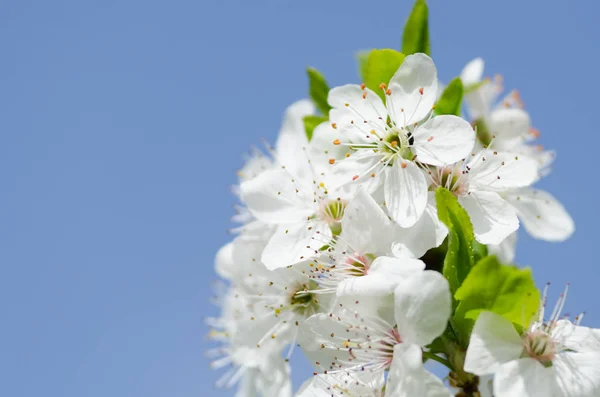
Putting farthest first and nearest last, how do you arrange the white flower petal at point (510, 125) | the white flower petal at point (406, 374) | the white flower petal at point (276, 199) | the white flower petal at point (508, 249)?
1. the white flower petal at point (510, 125)
2. the white flower petal at point (508, 249)
3. the white flower petal at point (276, 199)
4. the white flower petal at point (406, 374)

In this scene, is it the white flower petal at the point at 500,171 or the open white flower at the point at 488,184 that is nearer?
the open white flower at the point at 488,184

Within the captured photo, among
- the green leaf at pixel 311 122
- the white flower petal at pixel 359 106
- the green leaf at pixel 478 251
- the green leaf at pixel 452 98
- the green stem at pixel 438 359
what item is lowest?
the green stem at pixel 438 359

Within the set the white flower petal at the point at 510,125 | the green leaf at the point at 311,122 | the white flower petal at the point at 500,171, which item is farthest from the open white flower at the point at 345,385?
the white flower petal at the point at 510,125

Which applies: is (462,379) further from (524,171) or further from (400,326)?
(524,171)

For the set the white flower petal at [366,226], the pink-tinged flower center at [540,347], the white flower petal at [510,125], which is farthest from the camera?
the white flower petal at [510,125]

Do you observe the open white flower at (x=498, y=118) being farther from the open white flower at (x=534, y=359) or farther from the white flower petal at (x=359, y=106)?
the open white flower at (x=534, y=359)

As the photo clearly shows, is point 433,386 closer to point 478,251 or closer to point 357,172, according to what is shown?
point 478,251

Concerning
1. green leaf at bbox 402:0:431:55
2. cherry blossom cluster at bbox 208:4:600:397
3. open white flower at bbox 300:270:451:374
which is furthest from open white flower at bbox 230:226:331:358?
green leaf at bbox 402:0:431:55
